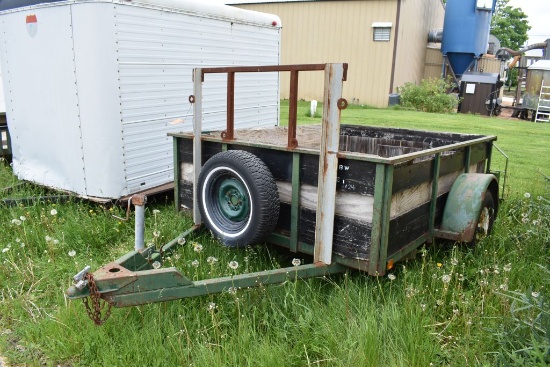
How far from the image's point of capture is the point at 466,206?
3.77 m

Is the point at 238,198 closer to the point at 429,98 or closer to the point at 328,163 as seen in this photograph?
the point at 328,163

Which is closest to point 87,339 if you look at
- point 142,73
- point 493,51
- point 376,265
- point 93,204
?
point 376,265

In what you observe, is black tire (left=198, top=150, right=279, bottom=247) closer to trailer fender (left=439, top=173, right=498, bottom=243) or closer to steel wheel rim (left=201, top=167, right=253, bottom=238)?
steel wheel rim (left=201, top=167, right=253, bottom=238)

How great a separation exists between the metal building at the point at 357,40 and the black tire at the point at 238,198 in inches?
643

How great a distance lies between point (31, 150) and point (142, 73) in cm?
165

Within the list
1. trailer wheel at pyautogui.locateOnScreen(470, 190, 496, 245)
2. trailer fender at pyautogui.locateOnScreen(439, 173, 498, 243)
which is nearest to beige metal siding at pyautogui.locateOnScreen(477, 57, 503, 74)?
trailer wheel at pyautogui.locateOnScreen(470, 190, 496, 245)

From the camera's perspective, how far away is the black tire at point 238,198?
132 inches

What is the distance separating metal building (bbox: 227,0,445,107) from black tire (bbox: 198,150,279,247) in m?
16.3

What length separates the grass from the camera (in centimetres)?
285

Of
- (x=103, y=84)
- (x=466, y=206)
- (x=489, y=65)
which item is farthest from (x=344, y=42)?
(x=466, y=206)

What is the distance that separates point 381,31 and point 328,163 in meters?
17.8

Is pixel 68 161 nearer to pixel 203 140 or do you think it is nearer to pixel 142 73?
pixel 142 73

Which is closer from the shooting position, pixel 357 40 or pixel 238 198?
pixel 238 198

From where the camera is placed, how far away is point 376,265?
10.3 feet
